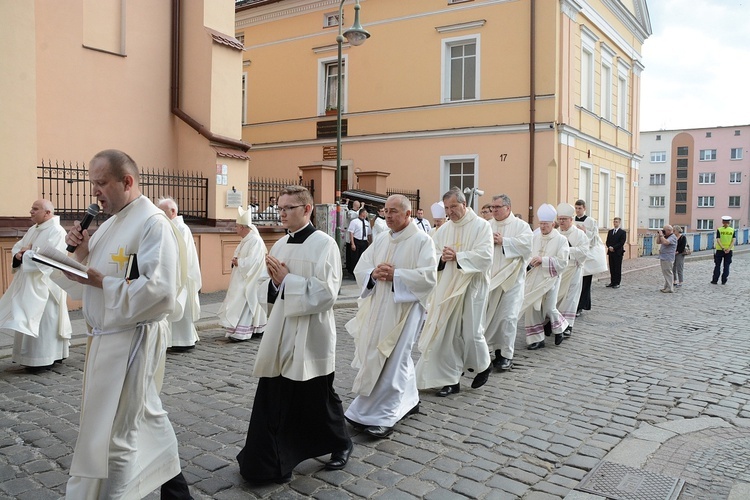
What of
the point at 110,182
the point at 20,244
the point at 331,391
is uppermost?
the point at 110,182

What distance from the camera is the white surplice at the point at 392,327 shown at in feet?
16.5

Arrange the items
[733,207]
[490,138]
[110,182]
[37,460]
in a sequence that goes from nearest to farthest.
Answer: [110,182] < [37,460] < [490,138] < [733,207]

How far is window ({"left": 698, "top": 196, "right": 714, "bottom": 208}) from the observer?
72250 millimetres

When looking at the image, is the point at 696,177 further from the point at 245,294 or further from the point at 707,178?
the point at 245,294

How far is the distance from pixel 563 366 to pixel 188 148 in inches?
392

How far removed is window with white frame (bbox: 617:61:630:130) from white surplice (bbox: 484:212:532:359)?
2022cm

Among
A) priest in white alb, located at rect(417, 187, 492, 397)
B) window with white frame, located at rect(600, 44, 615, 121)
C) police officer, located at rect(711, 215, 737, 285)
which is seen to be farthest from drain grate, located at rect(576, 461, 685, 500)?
window with white frame, located at rect(600, 44, 615, 121)

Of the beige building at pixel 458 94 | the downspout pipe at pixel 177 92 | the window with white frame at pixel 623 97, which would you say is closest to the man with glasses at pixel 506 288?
the downspout pipe at pixel 177 92

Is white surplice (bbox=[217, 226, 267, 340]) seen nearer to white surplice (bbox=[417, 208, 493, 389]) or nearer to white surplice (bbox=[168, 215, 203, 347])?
white surplice (bbox=[168, 215, 203, 347])

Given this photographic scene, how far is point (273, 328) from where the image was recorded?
4203 mm

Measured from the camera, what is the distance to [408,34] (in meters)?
21.6

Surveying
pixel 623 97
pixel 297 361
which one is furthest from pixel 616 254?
pixel 297 361

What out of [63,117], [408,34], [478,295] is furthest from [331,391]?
[408,34]

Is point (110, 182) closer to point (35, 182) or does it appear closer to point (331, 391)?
point (331, 391)
